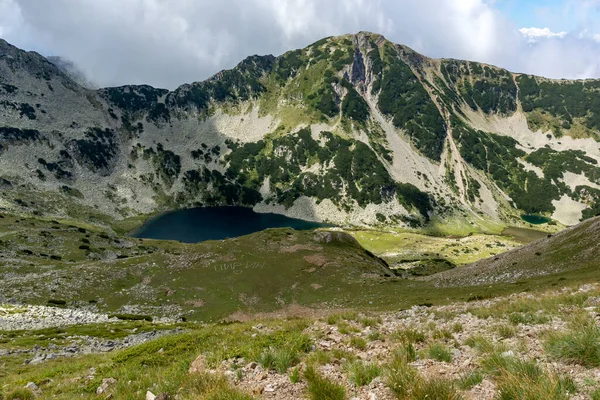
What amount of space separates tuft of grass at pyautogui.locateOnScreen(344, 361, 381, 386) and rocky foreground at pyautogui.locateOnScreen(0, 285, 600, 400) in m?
0.03

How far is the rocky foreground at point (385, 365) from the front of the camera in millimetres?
7727

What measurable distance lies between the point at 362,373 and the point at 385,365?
92 centimetres

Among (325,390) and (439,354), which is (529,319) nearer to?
(439,354)

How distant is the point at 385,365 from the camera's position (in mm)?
9906

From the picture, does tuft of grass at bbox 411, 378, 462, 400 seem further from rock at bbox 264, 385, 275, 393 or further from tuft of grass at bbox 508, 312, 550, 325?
tuft of grass at bbox 508, 312, 550, 325

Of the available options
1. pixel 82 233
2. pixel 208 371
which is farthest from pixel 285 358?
pixel 82 233

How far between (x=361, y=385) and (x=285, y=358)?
9.55ft

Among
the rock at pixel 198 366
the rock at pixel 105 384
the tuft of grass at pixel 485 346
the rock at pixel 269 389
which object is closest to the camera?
the rock at pixel 269 389

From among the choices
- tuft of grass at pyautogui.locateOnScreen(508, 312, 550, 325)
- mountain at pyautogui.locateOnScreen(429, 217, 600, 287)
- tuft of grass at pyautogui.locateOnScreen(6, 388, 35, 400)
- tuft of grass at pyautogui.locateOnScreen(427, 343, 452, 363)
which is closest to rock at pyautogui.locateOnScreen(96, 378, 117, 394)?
tuft of grass at pyautogui.locateOnScreen(6, 388, 35, 400)

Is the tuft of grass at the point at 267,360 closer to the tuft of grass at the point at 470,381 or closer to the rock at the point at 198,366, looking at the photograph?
the rock at the point at 198,366

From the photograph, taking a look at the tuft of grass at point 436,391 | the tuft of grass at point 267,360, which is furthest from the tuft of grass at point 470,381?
the tuft of grass at point 267,360

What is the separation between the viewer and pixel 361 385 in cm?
903

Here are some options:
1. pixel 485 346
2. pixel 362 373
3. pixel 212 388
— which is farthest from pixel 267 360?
pixel 485 346

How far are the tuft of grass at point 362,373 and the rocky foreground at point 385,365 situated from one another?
0.09 feet
